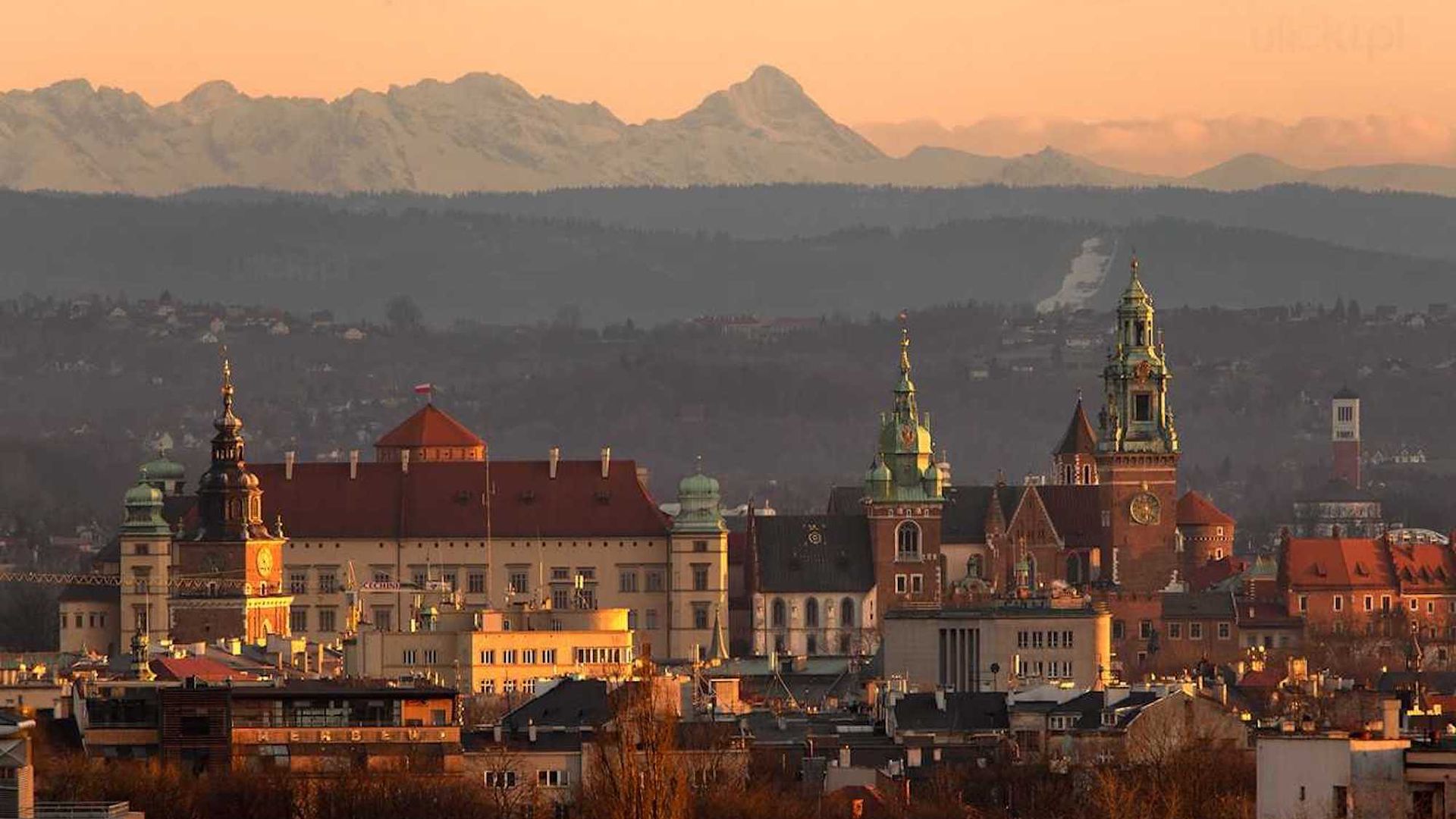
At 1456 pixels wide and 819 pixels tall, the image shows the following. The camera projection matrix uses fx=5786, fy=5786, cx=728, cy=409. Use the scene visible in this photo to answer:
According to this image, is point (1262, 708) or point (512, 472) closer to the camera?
point (1262, 708)

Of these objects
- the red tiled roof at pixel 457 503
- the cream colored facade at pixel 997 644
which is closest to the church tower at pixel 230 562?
the red tiled roof at pixel 457 503

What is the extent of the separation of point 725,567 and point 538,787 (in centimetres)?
8776

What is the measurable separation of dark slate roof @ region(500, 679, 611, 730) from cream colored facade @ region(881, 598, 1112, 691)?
39498 mm

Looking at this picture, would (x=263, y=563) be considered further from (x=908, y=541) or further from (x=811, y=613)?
(x=908, y=541)

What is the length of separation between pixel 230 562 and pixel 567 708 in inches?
2507

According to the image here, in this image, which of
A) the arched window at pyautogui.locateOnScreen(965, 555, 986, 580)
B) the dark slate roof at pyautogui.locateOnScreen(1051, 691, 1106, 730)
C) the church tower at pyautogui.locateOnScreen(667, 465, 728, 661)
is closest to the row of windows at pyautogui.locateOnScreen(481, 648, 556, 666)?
the church tower at pyautogui.locateOnScreen(667, 465, 728, 661)

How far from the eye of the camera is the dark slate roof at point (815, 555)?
193 m

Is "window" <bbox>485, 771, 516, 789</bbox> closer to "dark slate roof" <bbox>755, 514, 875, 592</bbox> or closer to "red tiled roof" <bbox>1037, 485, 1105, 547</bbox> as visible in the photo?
"dark slate roof" <bbox>755, 514, 875, 592</bbox>

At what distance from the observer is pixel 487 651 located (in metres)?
158

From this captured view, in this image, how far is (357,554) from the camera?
19175 cm

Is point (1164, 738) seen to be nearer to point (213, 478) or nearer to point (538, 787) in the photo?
point (538, 787)

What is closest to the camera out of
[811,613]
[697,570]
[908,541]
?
[697,570]

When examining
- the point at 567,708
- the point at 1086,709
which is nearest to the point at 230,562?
the point at 567,708

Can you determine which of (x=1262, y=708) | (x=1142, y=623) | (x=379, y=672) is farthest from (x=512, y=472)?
(x=1262, y=708)
